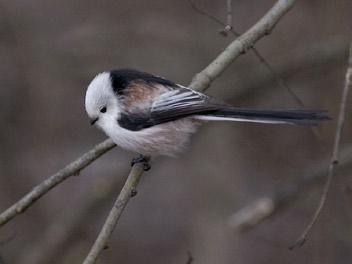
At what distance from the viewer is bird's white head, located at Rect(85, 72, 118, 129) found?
3.56 metres

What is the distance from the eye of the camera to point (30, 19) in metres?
5.48

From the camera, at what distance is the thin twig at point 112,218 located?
3004 mm

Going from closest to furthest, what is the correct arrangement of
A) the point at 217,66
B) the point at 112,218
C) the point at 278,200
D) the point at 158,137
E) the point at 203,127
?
the point at 112,218 → the point at 217,66 → the point at 158,137 → the point at 278,200 → the point at 203,127

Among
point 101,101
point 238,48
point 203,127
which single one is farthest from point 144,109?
point 203,127

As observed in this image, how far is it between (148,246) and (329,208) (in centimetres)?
292

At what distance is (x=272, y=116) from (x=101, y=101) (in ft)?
2.96

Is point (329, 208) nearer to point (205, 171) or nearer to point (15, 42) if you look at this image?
point (205, 171)

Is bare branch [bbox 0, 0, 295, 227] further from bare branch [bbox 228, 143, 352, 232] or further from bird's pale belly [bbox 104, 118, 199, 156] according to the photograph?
bare branch [bbox 228, 143, 352, 232]

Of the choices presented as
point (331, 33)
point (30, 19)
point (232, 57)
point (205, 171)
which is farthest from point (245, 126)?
point (232, 57)

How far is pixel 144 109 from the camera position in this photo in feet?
12.1

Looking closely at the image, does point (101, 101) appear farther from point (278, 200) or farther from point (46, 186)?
point (278, 200)

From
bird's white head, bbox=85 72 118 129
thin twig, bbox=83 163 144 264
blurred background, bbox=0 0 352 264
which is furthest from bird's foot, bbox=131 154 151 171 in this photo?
blurred background, bbox=0 0 352 264

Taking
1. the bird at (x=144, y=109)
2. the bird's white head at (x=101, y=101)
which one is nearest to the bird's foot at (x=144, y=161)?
the bird at (x=144, y=109)

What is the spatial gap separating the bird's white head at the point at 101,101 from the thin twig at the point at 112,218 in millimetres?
359
